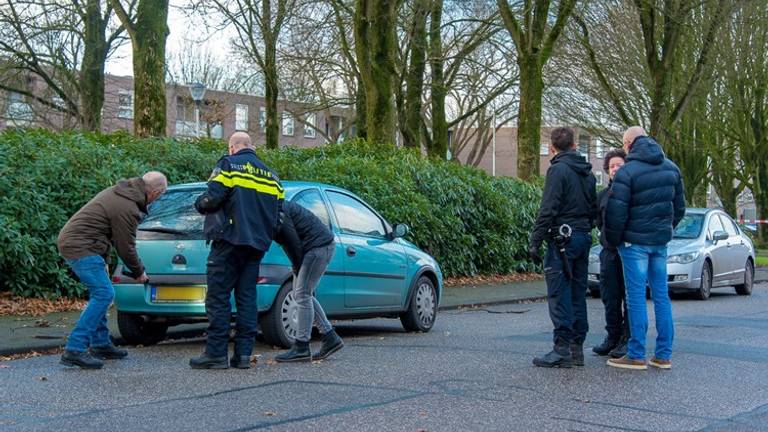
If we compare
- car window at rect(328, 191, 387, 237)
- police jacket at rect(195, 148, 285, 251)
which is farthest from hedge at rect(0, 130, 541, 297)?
police jacket at rect(195, 148, 285, 251)

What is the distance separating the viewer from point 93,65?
1078 inches

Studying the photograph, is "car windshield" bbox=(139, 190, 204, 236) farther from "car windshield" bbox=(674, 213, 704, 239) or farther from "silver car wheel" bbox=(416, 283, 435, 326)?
"car windshield" bbox=(674, 213, 704, 239)

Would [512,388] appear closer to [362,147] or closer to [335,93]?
[362,147]

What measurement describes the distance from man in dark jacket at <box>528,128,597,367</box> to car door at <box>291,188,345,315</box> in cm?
241

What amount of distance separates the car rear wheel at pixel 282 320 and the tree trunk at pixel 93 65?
757 inches

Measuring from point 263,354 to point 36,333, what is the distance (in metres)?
2.55

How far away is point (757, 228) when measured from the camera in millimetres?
40781

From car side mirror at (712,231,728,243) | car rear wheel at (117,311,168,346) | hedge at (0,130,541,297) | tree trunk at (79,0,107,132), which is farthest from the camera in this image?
tree trunk at (79,0,107,132)

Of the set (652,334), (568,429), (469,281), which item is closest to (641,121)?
(469,281)

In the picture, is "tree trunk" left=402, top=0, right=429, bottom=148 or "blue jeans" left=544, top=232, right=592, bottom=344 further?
"tree trunk" left=402, top=0, right=429, bottom=148

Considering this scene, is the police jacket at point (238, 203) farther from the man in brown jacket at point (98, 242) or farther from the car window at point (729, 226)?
the car window at point (729, 226)

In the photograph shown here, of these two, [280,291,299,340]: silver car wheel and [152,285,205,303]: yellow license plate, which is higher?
[152,285,205,303]: yellow license plate

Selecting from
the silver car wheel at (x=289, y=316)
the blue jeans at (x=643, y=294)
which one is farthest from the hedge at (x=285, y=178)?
the blue jeans at (x=643, y=294)

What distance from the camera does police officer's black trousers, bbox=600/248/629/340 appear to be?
9.04 meters
